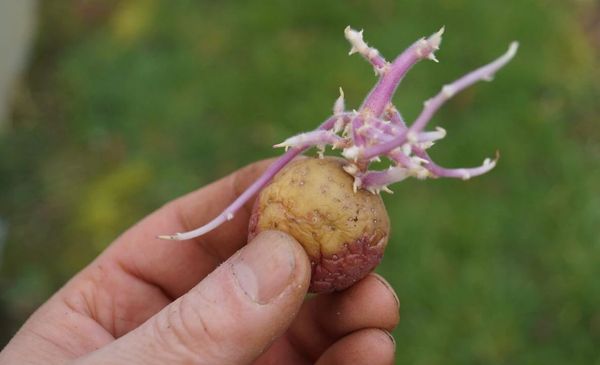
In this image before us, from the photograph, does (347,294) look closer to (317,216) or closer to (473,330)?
(317,216)

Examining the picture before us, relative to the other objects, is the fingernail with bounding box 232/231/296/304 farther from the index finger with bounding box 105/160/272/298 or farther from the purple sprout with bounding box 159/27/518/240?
the index finger with bounding box 105/160/272/298

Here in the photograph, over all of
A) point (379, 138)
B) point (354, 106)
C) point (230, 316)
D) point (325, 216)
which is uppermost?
point (379, 138)

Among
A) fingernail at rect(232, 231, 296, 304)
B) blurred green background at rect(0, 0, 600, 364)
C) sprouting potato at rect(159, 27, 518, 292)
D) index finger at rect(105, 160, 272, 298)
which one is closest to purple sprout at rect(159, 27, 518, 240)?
sprouting potato at rect(159, 27, 518, 292)

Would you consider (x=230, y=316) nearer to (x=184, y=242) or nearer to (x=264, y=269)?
(x=264, y=269)

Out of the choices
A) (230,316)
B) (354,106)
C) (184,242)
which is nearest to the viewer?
(230,316)

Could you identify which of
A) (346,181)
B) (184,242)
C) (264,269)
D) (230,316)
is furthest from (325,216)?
(184,242)

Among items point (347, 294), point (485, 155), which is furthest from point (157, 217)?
point (485, 155)

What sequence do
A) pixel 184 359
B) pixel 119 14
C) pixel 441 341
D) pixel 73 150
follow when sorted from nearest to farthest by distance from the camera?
1. pixel 184 359
2. pixel 441 341
3. pixel 73 150
4. pixel 119 14

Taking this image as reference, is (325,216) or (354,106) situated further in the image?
(354,106)
